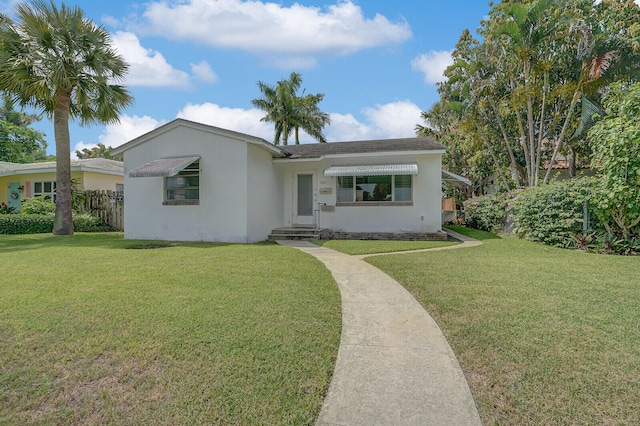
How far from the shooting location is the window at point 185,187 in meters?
13.7

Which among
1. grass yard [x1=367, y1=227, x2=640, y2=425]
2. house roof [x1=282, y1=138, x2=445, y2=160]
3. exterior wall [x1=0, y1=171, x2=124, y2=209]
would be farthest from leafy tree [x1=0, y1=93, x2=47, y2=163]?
grass yard [x1=367, y1=227, x2=640, y2=425]

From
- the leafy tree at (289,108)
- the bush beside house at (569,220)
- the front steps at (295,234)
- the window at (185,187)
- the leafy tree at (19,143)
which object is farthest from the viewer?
the leafy tree at (19,143)

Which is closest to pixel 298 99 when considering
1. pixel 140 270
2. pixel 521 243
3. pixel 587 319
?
pixel 521 243

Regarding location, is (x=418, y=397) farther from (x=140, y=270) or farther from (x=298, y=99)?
(x=298, y=99)

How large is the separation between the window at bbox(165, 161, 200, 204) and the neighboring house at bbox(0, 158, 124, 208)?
9.75 meters

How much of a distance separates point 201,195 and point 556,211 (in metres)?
13.3

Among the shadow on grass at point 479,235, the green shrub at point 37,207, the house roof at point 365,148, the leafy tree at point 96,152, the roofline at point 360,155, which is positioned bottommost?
the shadow on grass at point 479,235

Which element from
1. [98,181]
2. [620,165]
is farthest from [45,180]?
[620,165]

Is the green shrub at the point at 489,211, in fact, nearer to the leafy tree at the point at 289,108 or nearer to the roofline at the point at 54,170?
the roofline at the point at 54,170

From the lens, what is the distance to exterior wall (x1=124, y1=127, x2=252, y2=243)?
13.1 metres

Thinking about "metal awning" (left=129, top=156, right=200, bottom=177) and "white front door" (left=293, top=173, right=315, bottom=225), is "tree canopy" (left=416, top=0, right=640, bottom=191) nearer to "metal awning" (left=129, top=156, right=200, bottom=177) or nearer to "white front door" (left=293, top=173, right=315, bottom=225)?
"white front door" (left=293, top=173, right=315, bottom=225)

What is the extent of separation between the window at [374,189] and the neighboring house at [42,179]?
601 inches

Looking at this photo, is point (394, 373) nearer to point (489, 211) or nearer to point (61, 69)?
point (489, 211)

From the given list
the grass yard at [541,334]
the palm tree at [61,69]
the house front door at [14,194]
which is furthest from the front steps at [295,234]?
the house front door at [14,194]
